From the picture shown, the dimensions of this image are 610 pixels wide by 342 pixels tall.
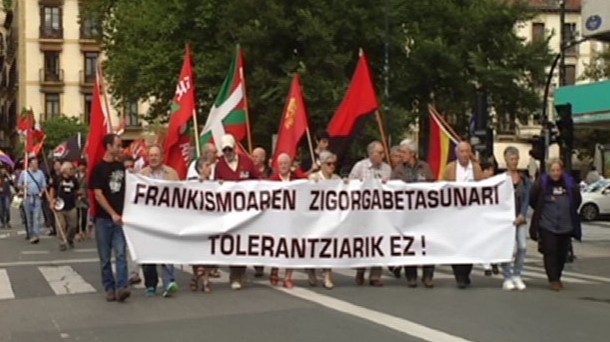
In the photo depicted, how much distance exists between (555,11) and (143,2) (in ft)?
136

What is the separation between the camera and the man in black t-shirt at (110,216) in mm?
11250

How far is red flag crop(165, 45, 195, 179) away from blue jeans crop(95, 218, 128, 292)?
3.87 metres

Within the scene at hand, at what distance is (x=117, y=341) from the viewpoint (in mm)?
8867

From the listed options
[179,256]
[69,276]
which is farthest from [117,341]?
[69,276]

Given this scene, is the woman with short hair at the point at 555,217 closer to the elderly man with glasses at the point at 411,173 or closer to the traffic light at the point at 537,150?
the elderly man with glasses at the point at 411,173

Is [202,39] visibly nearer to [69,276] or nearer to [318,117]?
[318,117]

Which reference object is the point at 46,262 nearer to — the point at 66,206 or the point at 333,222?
the point at 66,206

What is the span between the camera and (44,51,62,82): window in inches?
3302

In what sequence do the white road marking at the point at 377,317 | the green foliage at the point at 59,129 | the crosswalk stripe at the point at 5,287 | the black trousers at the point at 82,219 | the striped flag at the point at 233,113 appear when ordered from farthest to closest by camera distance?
the green foliage at the point at 59,129 → the black trousers at the point at 82,219 → the striped flag at the point at 233,113 → the crosswalk stripe at the point at 5,287 → the white road marking at the point at 377,317

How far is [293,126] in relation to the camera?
16609 mm

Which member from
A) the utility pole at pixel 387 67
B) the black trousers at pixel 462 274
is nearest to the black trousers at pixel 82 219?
the black trousers at pixel 462 274

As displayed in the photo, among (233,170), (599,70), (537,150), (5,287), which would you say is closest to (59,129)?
(599,70)

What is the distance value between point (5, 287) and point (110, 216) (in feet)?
8.87

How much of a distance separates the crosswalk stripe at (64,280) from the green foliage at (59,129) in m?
58.3
